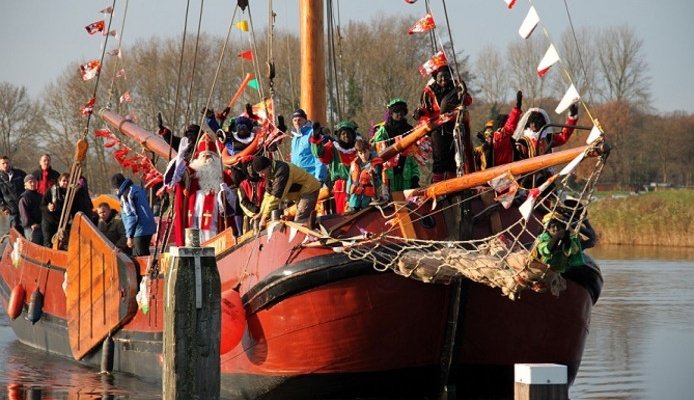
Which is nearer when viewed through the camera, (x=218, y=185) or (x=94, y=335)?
(x=218, y=185)

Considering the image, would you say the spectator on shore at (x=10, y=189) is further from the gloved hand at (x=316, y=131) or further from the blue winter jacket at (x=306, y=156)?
the gloved hand at (x=316, y=131)

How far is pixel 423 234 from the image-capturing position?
38.0 feet

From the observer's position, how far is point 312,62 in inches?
595

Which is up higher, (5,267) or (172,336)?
(5,267)

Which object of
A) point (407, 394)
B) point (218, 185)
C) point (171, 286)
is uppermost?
point (218, 185)

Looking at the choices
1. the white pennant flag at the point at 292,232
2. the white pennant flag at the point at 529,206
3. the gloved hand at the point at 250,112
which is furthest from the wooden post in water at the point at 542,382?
the gloved hand at the point at 250,112

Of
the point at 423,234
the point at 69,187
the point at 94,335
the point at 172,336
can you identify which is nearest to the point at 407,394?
the point at 423,234

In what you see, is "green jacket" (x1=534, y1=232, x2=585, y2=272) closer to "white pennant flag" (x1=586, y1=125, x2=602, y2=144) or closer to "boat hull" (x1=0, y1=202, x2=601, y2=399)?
"white pennant flag" (x1=586, y1=125, x2=602, y2=144)

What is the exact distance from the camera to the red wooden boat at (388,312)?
1142cm

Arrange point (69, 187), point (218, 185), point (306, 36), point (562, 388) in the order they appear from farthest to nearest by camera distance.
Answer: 1. point (69, 187)
2. point (306, 36)
3. point (218, 185)
4. point (562, 388)

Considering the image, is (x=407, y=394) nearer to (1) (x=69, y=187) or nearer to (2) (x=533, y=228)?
(2) (x=533, y=228)

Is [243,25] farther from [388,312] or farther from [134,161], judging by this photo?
[388,312]

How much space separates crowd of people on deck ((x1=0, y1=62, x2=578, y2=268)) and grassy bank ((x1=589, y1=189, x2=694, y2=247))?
1872 cm

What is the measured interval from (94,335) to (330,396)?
14.0ft
